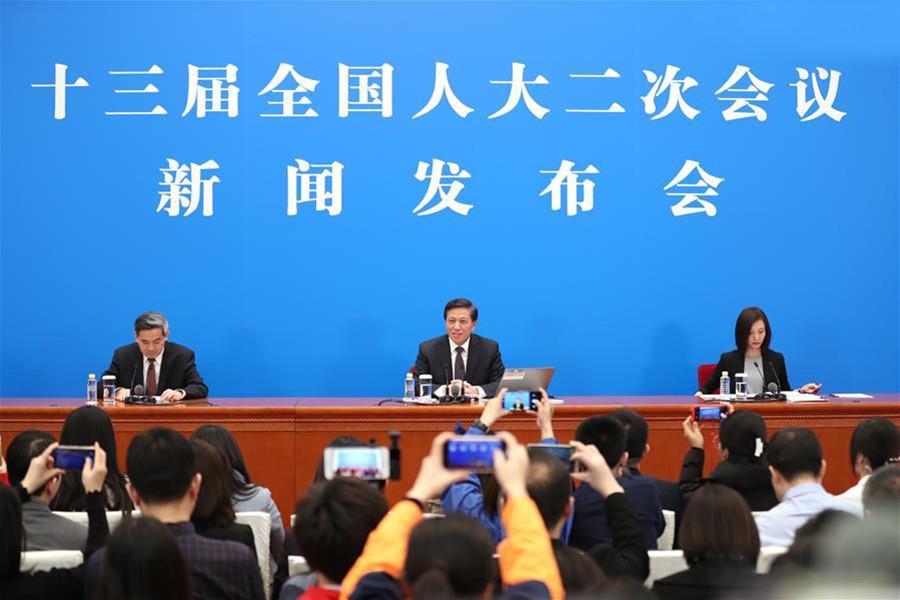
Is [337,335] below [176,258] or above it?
below

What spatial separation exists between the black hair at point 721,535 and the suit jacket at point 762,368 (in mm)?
3588

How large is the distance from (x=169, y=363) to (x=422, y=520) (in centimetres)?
404

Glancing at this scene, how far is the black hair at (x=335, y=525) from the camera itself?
195 centimetres

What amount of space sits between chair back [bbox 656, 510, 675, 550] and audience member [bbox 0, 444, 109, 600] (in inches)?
59.8

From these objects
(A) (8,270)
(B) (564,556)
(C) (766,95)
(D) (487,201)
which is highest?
(C) (766,95)

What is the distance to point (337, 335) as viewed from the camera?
6.41 m

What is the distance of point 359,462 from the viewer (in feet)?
7.03

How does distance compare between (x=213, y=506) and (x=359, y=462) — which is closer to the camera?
(x=359, y=462)

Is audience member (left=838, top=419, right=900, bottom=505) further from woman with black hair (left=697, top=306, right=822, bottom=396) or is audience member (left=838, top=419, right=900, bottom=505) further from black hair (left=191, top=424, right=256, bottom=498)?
woman with black hair (left=697, top=306, right=822, bottom=396)

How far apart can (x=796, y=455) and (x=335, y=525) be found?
4.63ft

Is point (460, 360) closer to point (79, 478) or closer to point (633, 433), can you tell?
point (633, 433)

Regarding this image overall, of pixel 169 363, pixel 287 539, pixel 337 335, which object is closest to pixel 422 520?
pixel 287 539

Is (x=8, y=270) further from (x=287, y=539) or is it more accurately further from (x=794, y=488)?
(x=794, y=488)

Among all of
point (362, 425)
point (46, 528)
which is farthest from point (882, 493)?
point (362, 425)
